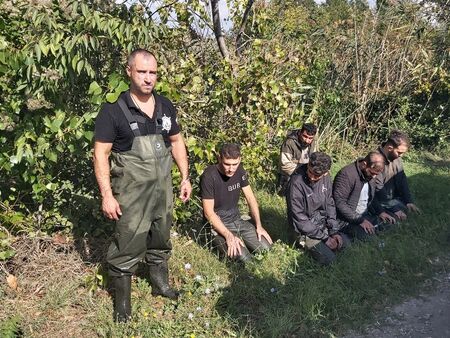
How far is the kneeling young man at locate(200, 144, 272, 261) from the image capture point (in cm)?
414

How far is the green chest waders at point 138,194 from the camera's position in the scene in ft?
10.0

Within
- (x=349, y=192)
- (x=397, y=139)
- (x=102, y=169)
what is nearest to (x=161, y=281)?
(x=102, y=169)

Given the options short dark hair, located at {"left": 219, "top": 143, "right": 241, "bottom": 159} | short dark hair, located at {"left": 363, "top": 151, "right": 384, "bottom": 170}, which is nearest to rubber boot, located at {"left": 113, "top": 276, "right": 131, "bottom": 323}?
short dark hair, located at {"left": 219, "top": 143, "right": 241, "bottom": 159}

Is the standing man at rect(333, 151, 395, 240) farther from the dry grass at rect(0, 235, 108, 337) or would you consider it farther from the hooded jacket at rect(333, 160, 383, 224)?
the dry grass at rect(0, 235, 108, 337)

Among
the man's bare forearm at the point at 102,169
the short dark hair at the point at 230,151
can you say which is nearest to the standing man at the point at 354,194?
the short dark hair at the point at 230,151

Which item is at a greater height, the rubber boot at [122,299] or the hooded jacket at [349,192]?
the hooded jacket at [349,192]

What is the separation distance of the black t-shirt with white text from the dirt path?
173 cm

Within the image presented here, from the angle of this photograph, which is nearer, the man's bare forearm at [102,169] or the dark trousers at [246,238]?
the man's bare forearm at [102,169]

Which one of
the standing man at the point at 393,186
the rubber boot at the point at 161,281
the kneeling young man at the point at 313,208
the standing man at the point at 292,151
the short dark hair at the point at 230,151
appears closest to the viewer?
the rubber boot at the point at 161,281

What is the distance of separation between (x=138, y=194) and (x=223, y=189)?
1.37 metres

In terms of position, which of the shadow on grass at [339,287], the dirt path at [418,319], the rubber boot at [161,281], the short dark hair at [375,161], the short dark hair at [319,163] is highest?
the short dark hair at [319,163]

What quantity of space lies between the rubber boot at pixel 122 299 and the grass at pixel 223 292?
73 mm

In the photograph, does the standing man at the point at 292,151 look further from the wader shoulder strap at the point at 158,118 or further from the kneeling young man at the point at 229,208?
the wader shoulder strap at the point at 158,118

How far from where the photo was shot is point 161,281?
3.67 meters
